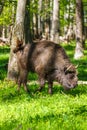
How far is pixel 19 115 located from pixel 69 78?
4474 mm

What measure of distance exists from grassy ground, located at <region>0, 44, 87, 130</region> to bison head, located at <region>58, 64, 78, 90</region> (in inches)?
11.0

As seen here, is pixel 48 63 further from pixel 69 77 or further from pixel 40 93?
pixel 40 93

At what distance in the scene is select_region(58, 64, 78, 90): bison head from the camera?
13578mm

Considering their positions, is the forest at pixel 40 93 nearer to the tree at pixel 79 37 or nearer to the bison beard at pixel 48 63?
the bison beard at pixel 48 63

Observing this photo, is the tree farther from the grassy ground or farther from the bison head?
the bison head

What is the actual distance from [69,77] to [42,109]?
3.61 m

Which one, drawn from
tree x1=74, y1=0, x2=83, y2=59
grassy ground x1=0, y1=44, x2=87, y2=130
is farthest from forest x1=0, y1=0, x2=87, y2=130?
tree x1=74, y1=0, x2=83, y2=59

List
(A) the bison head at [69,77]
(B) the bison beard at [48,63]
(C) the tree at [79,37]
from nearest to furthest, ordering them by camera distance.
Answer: (A) the bison head at [69,77]
(B) the bison beard at [48,63]
(C) the tree at [79,37]

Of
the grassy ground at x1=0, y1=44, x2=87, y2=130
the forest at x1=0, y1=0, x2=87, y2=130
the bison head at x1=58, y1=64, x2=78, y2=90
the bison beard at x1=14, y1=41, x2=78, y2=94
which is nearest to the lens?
the grassy ground at x1=0, y1=44, x2=87, y2=130

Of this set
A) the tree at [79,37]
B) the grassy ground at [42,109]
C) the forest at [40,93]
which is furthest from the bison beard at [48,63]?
the tree at [79,37]

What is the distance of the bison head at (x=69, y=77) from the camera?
44.5 feet

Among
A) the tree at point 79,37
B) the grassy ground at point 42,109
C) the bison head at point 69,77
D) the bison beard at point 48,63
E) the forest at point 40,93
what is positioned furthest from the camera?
the tree at point 79,37

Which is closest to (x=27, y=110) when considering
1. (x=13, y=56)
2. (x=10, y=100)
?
(x=10, y=100)

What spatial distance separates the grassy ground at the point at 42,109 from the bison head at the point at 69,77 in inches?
11.0
